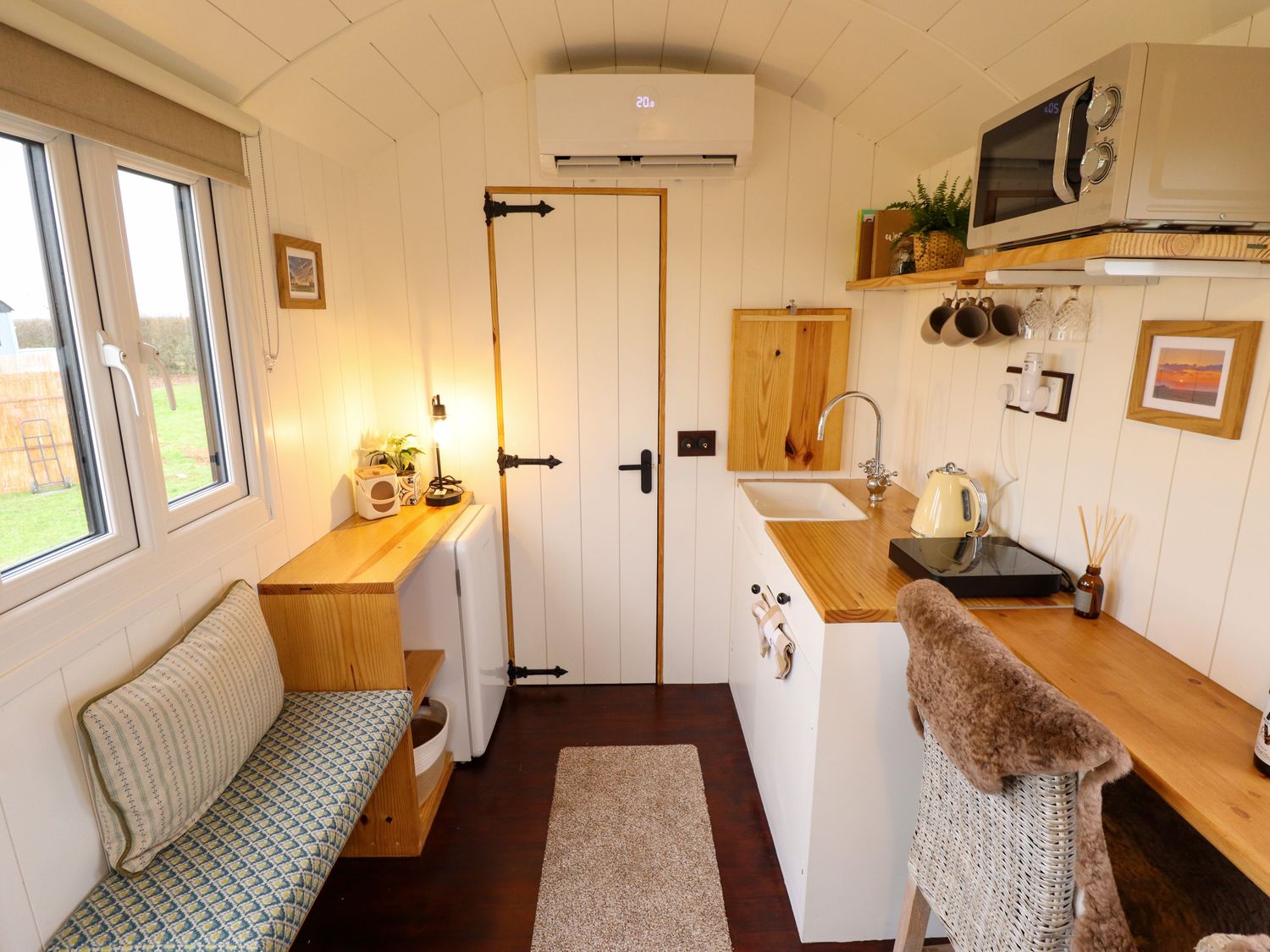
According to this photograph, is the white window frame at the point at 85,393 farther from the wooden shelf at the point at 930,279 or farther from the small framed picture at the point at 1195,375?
the small framed picture at the point at 1195,375

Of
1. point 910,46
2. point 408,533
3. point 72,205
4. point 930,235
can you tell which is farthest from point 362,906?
point 910,46

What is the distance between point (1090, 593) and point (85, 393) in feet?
7.08

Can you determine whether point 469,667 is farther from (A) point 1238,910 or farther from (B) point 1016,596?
(A) point 1238,910

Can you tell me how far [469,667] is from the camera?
2385 mm

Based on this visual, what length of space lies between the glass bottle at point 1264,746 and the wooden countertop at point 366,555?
1792 millimetres

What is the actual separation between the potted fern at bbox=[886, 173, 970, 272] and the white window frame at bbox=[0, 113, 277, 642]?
191cm

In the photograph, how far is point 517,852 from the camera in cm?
207

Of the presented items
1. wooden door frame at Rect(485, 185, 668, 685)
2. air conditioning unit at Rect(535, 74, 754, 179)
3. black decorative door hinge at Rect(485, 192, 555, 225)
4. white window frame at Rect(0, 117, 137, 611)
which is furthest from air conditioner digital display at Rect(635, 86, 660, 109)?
white window frame at Rect(0, 117, 137, 611)

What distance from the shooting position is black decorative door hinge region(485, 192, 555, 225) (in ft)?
8.26

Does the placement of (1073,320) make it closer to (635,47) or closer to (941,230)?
(941,230)

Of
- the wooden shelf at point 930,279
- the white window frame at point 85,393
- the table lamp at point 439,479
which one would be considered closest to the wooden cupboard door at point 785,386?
the wooden shelf at point 930,279

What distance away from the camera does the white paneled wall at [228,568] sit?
116cm

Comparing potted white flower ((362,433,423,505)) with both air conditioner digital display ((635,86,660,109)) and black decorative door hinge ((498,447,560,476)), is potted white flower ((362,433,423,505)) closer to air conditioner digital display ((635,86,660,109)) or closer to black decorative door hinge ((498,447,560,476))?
black decorative door hinge ((498,447,560,476))

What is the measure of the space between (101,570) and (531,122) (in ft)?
6.41
